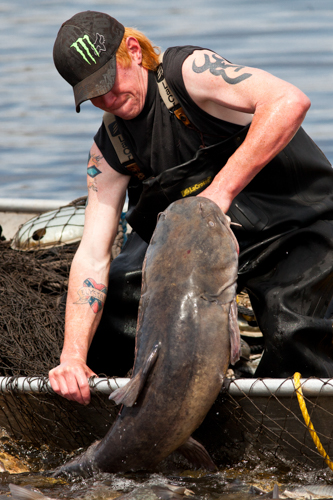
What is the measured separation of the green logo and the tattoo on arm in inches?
45.1

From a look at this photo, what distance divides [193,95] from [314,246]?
944mm

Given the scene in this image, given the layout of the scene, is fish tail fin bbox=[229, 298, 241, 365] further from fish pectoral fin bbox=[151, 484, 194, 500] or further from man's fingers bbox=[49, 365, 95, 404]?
man's fingers bbox=[49, 365, 95, 404]

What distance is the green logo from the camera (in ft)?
9.74

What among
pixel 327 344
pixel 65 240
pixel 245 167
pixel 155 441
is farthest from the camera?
pixel 65 240

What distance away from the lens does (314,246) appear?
10.4ft

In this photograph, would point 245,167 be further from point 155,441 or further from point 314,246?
point 155,441

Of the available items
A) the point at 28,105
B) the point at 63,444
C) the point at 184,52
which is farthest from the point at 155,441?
the point at 28,105

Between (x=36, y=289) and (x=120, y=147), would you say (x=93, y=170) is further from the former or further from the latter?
(x=36, y=289)

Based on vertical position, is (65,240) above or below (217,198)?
below

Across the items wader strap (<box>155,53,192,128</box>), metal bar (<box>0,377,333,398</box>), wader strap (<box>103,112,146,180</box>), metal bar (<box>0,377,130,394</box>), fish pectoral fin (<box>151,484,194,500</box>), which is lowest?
fish pectoral fin (<box>151,484,194,500</box>)

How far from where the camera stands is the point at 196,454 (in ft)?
→ 9.04

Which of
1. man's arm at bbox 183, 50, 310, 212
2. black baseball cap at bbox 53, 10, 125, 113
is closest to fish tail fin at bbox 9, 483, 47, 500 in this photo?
man's arm at bbox 183, 50, 310, 212

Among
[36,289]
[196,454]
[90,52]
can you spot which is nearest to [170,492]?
[196,454]

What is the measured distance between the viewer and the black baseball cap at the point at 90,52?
2977mm
